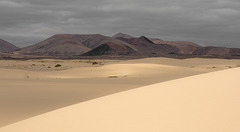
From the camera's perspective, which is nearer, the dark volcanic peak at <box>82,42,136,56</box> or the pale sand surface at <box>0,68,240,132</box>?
the pale sand surface at <box>0,68,240,132</box>

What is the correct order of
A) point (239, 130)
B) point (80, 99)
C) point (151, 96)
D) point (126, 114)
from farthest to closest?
point (80, 99), point (151, 96), point (126, 114), point (239, 130)

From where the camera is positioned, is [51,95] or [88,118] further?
[51,95]

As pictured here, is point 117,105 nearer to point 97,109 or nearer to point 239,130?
point 97,109

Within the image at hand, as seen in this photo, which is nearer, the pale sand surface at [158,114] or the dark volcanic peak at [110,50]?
the pale sand surface at [158,114]

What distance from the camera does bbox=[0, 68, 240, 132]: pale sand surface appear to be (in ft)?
13.5

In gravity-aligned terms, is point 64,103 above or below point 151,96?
below

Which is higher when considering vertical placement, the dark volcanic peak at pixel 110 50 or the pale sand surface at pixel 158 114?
the dark volcanic peak at pixel 110 50

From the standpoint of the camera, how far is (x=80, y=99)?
407 inches

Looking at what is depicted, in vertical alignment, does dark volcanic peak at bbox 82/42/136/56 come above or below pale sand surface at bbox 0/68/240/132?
above

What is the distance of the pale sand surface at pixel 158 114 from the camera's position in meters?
4.10

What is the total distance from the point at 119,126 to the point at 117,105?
1312 millimetres

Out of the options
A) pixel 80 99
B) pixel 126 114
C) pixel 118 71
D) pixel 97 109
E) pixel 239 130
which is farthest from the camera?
pixel 118 71

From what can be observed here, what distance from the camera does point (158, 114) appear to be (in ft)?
15.4

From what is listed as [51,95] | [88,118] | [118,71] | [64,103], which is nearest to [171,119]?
[88,118]
